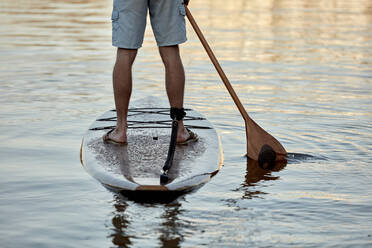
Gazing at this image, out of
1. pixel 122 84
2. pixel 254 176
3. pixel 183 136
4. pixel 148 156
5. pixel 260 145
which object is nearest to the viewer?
pixel 148 156

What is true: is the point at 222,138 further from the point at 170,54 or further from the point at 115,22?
the point at 115,22

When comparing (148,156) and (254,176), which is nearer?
(148,156)

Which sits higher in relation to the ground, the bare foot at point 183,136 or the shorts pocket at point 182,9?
the shorts pocket at point 182,9

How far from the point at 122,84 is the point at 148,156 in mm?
630

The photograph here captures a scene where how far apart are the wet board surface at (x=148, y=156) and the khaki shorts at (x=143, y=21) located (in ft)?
2.42

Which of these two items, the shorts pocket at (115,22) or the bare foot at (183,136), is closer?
the shorts pocket at (115,22)

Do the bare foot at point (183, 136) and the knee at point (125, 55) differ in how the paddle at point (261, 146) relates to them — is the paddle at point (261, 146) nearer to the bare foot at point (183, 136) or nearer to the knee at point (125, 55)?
the bare foot at point (183, 136)

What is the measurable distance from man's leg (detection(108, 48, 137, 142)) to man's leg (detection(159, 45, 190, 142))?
241 mm

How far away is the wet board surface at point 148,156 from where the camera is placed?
4.11 metres

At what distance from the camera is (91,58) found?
32.8 feet

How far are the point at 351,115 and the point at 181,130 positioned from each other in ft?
7.50

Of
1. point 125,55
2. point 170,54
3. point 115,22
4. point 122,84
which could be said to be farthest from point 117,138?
point 115,22

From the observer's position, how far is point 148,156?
4609 mm

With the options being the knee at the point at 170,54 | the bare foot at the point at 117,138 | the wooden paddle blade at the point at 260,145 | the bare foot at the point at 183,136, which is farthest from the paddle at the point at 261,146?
the bare foot at the point at 117,138
